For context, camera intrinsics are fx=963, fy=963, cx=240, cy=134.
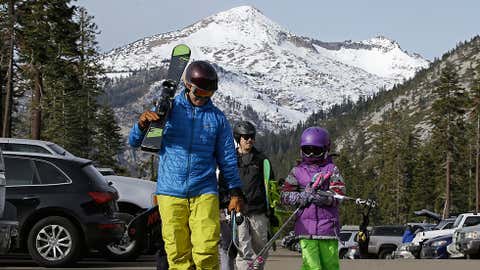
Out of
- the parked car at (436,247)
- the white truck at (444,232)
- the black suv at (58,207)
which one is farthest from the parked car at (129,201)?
the white truck at (444,232)

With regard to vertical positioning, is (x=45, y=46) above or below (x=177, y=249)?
above

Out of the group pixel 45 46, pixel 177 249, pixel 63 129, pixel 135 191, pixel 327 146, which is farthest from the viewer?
pixel 63 129

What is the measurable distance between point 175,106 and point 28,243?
21.2 feet

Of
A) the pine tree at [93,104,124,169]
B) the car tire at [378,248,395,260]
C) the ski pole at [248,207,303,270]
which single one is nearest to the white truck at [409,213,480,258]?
the car tire at [378,248,395,260]

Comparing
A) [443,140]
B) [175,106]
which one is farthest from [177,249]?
[443,140]

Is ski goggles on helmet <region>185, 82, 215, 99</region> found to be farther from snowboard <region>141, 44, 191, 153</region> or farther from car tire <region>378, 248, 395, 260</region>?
car tire <region>378, 248, 395, 260</region>

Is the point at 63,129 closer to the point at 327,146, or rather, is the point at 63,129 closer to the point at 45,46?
the point at 45,46

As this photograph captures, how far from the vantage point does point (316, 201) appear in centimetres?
825

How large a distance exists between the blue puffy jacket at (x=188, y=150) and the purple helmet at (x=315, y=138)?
1.57 m

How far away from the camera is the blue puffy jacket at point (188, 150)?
6734 mm

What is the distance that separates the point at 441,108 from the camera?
8981cm

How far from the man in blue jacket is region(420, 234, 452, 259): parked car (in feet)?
67.0

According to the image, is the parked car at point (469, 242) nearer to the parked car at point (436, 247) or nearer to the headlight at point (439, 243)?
the parked car at point (436, 247)

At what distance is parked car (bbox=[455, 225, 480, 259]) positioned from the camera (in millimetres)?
23031
